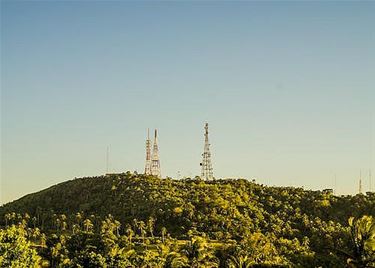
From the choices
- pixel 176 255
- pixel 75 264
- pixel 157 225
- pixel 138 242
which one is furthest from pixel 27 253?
pixel 157 225

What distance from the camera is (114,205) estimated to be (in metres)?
154

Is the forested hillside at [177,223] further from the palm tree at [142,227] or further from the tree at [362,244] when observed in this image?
the tree at [362,244]

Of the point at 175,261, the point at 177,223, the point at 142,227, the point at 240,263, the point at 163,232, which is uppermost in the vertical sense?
the point at 177,223

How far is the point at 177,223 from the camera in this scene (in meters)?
137

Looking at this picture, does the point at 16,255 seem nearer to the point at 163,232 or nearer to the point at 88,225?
the point at 163,232

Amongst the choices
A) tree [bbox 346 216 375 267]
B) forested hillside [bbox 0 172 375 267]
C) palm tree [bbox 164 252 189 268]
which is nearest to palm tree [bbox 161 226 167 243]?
forested hillside [bbox 0 172 375 267]

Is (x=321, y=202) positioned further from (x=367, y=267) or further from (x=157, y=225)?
(x=367, y=267)

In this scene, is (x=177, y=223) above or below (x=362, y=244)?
below

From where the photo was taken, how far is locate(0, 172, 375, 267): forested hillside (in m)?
94.6

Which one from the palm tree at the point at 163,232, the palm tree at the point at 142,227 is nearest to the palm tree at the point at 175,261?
the palm tree at the point at 163,232

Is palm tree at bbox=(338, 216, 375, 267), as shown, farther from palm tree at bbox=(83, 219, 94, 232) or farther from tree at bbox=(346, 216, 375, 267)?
palm tree at bbox=(83, 219, 94, 232)

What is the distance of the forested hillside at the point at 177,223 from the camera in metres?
94.6

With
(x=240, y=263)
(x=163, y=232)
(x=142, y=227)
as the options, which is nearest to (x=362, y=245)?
(x=240, y=263)

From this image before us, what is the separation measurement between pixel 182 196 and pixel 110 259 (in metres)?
73.2
